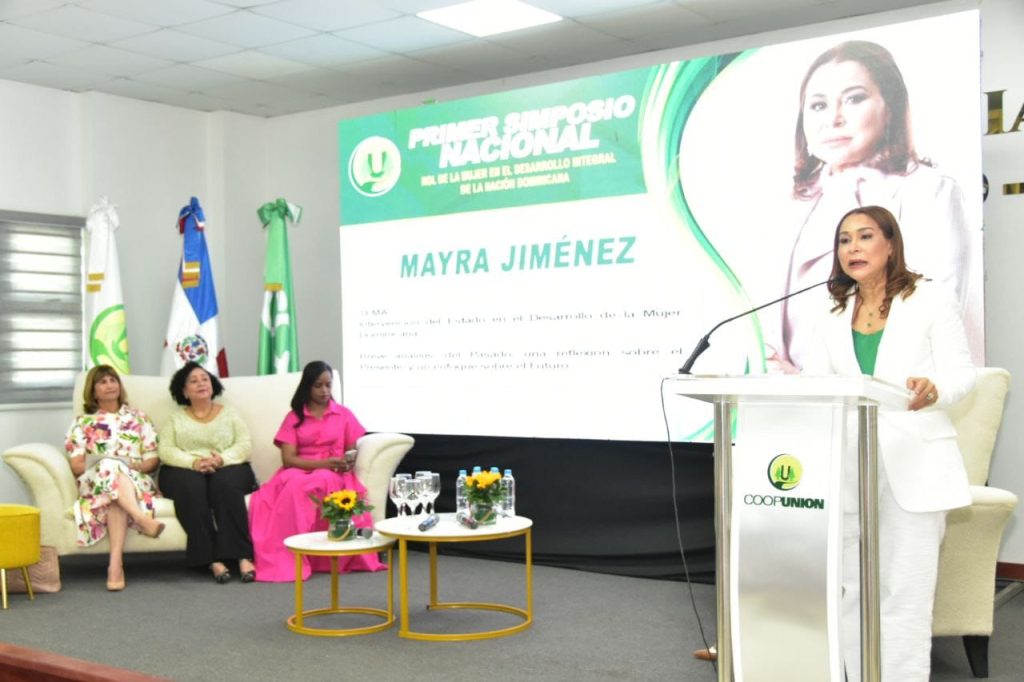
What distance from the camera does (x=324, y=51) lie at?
21.3ft

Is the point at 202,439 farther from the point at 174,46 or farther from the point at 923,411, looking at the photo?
the point at 923,411

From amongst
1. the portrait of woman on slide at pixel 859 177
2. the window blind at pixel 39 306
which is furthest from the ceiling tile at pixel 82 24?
the portrait of woman on slide at pixel 859 177

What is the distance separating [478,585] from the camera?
546 centimetres

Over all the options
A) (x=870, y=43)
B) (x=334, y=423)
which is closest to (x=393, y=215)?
(x=334, y=423)

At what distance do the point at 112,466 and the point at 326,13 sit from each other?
242 centimetres

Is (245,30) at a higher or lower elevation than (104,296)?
higher

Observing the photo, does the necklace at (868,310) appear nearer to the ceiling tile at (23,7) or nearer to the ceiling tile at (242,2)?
the ceiling tile at (242,2)

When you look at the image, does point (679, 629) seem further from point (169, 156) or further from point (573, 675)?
point (169, 156)

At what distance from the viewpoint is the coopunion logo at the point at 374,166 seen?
644 cm

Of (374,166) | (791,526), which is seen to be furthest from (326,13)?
(791,526)

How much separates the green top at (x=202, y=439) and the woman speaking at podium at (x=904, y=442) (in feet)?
11.8

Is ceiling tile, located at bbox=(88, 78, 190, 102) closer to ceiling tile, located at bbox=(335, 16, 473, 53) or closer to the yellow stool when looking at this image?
ceiling tile, located at bbox=(335, 16, 473, 53)

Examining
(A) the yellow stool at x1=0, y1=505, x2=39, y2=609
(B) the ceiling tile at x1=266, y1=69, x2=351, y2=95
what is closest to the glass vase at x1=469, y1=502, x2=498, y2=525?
(A) the yellow stool at x1=0, y1=505, x2=39, y2=609

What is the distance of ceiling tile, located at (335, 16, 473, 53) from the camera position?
6.01m
